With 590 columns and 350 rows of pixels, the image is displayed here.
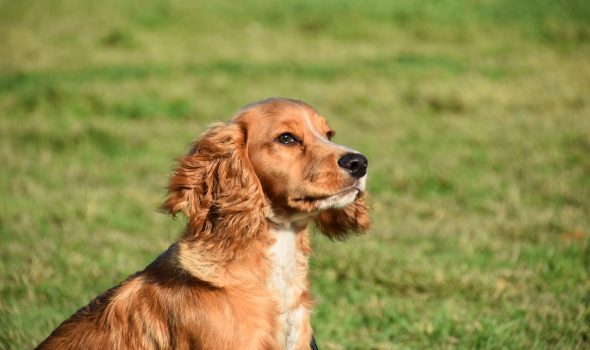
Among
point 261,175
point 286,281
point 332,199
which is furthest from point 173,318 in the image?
point 332,199

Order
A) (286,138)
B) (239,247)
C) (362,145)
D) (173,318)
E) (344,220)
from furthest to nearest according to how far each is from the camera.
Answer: (362,145) < (344,220) < (286,138) < (239,247) < (173,318)

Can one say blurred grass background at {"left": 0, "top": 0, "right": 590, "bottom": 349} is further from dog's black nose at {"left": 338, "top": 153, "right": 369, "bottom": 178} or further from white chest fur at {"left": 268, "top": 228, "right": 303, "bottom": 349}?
dog's black nose at {"left": 338, "top": 153, "right": 369, "bottom": 178}

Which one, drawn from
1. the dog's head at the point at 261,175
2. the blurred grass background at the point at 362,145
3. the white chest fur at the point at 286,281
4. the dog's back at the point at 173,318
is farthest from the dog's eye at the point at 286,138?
the blurred grass background at the point at 362,145

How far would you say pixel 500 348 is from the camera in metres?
4.80

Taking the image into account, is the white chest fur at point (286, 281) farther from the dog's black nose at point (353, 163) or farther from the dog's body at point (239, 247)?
the dog's black nose at point (353, 163)

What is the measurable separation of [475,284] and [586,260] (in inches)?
46.9

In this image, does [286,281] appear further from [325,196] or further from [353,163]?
[353,163]

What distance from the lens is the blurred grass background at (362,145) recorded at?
18.5ft

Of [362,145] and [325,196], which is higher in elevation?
[325,196]

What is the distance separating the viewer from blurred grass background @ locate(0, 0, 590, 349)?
5.62 metres

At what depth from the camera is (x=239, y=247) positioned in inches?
141

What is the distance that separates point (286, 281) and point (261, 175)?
535 millimetres

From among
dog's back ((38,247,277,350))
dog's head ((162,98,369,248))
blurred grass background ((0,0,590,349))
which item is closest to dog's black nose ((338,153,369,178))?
dog's head ((162,98,369,248))

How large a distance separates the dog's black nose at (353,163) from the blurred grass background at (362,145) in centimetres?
156
